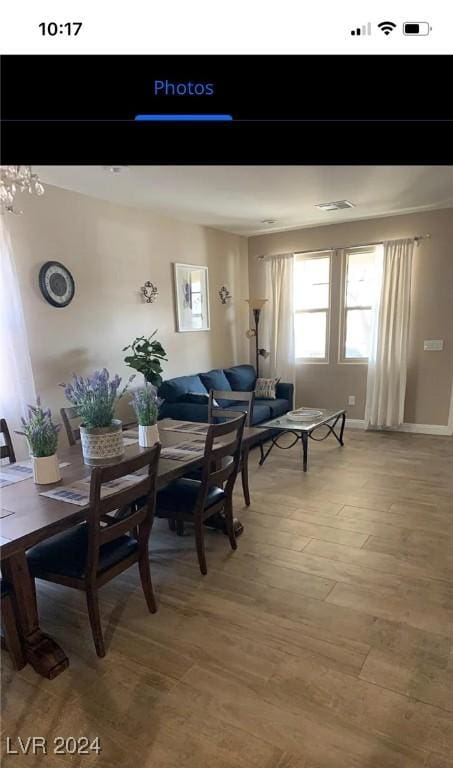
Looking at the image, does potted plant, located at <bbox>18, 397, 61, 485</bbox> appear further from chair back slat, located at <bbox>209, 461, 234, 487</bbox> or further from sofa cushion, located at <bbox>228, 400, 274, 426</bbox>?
sofa cushion, located at <bbox>228, 400, 274, 426</bbox>

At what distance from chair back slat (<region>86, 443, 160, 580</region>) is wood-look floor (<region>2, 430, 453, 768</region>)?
0.46m

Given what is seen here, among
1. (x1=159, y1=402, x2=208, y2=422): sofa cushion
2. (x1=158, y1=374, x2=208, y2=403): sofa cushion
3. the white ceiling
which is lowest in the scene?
(x1=159, y1=402, x2=208, y2=422): sofa cushion

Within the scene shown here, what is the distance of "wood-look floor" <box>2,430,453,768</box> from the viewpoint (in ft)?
4.34

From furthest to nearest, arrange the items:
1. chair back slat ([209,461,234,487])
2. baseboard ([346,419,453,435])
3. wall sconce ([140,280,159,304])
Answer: baseboard ([346,419,453,435])
wall sconce ([140,280,159,304])
chair back slat ([209,461,234,487])

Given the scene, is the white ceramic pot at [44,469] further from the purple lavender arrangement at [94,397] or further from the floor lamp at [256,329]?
the floor lamp at [256,329]

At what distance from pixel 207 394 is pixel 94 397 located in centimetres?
249

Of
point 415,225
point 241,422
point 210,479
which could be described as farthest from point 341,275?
point 210,479

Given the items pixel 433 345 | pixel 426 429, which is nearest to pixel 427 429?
pixel 426 429

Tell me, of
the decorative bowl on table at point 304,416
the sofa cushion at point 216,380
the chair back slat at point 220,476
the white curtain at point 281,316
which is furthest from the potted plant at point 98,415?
the white curtain at point 281,316

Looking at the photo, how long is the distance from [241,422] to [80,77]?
1.87m

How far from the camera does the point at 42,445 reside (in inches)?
70.6

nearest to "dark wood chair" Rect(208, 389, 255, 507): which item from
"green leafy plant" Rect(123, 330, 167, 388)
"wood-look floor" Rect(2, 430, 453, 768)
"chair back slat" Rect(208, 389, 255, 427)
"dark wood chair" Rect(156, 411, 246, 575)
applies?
"chair back slat" Rect(208, 389, 255, 427)
